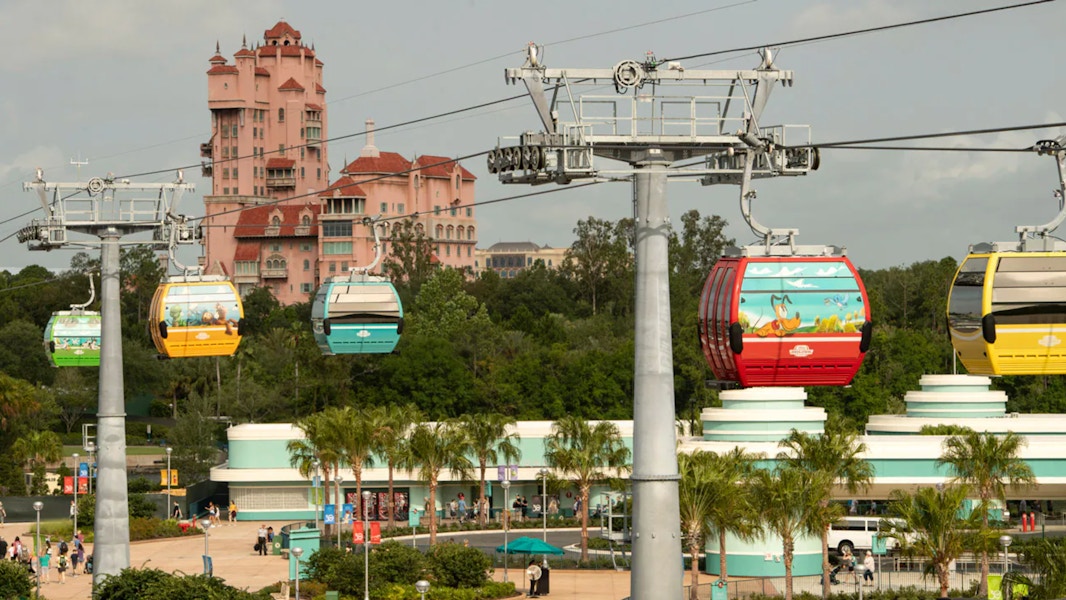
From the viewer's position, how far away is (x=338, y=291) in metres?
42.2

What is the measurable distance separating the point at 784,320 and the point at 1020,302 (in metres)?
4.22

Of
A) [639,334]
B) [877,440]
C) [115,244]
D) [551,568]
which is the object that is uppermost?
[115,244]

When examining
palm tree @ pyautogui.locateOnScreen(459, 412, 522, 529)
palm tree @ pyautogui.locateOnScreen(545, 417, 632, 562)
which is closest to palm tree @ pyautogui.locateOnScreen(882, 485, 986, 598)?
palm tree @ pyautogui.locateOnScreen(545, 417, 632, 562)

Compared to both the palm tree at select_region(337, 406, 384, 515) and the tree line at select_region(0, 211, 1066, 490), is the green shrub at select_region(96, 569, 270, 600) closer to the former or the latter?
the palm tree at select_region(337, 406, 384, 515)

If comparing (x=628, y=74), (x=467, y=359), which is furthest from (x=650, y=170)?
Result: (x=467, y=359)

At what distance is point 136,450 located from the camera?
418 feet

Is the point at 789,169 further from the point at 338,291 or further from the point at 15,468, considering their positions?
the point at 15,468

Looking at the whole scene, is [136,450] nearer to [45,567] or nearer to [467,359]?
[467,359]

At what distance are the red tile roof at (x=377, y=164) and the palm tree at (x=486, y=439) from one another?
106 meters

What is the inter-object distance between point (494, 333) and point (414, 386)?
694 inches

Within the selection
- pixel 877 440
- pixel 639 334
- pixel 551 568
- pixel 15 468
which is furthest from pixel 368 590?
pixel 15 468

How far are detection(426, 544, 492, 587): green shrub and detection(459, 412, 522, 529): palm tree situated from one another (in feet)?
64.5

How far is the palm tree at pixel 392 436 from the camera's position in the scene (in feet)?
242

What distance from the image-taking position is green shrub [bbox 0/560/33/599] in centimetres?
4656
